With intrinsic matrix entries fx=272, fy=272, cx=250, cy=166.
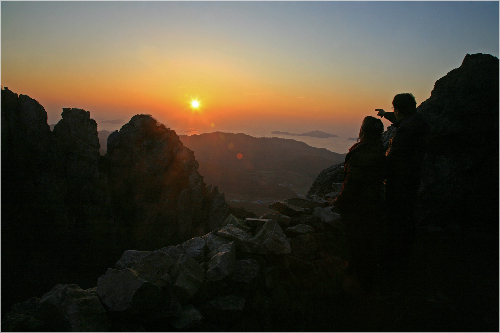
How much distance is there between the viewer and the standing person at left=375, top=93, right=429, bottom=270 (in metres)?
4.87

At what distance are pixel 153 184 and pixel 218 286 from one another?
42112 millimetres

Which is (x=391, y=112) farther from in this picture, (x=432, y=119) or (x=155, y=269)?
(x=155, y=269)

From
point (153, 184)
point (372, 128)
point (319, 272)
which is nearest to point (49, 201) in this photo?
point (153, 184)

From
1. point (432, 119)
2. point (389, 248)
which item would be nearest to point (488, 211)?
point (432, 119)

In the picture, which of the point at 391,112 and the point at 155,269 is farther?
the point at 391,112

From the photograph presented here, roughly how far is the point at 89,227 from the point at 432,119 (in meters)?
41.5

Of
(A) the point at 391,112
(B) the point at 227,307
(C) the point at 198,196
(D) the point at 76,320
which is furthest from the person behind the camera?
(C) the point at 198,196

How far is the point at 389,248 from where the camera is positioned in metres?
5.41

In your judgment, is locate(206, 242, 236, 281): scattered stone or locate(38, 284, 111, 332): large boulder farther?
locate(206, 242, 236, 281): scattered stone

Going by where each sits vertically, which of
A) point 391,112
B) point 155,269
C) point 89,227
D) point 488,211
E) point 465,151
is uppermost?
point 391,112

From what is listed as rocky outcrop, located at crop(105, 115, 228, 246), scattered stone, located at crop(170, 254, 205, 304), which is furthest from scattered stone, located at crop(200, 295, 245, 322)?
rocky outcrop, located at crop(105, 115, 228, 246)

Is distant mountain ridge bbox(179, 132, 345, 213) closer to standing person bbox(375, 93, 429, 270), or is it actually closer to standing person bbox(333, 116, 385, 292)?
standing person bbox(375, 93, 429, 270)

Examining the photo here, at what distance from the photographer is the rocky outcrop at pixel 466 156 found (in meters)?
7.19

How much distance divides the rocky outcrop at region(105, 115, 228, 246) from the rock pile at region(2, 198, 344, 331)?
129 feet
